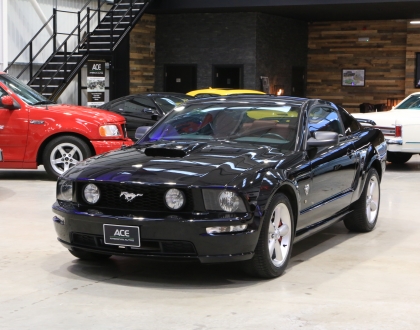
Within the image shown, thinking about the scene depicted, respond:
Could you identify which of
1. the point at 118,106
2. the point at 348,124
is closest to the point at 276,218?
the point at 348,124

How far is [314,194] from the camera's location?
287 inches

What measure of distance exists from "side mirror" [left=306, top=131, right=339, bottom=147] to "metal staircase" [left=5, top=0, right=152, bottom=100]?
49.0ft

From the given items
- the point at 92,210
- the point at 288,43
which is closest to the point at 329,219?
the point at 92,210

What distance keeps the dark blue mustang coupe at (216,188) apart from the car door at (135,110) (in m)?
10.4

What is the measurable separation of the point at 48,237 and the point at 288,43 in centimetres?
2327

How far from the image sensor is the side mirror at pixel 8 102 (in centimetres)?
1256

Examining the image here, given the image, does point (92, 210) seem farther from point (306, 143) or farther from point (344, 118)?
point (344, 118)

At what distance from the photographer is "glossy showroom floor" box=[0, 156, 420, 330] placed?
17.8 ft

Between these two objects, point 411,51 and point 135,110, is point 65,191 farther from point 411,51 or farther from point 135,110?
point 411,51

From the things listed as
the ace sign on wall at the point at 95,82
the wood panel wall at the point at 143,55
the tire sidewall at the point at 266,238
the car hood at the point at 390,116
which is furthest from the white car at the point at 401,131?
the wood panel wall at the point at 143,55

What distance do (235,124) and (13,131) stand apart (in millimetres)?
6082

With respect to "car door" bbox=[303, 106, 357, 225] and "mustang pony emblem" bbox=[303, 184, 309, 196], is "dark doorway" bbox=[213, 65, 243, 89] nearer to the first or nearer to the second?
"car door" bbox=[303, 106, 357, 225]

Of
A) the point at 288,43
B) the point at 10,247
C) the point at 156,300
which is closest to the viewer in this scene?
the point at 156,300

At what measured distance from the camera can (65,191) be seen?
6688mm
